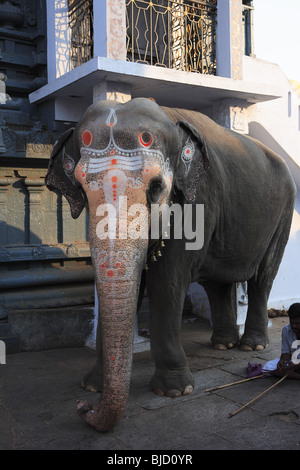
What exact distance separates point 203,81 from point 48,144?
2.05 m

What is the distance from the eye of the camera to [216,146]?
5.00 m

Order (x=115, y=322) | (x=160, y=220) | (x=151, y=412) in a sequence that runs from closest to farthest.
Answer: (x=115, y=322) → (x=160, y=220) → (x=151, y=412)

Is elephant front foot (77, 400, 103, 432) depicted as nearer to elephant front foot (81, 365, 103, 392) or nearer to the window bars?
elephant front foot (81, 365, 103, 392)

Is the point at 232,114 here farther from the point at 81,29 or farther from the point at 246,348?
the point at 246,348

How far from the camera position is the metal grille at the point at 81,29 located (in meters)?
6.14

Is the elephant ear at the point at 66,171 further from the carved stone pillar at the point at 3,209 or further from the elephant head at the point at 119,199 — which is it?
the carved stone pillar at the point at 3,209

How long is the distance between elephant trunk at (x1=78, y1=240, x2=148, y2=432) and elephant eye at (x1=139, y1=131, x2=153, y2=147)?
0.71m

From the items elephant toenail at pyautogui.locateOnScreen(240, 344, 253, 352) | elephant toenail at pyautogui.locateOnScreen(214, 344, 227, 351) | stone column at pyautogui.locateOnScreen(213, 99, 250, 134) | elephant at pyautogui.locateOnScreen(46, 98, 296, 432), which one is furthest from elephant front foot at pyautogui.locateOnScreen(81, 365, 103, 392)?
stone column at pyautogui.locateOnScreen(213, 99, 250, 134)

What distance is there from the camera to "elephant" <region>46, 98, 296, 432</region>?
130 inches

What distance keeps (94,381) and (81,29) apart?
4387 millimetres

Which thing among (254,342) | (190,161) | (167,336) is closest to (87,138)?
(190,161)

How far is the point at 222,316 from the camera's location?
5965mm

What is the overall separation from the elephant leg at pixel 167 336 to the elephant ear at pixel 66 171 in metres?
0.90

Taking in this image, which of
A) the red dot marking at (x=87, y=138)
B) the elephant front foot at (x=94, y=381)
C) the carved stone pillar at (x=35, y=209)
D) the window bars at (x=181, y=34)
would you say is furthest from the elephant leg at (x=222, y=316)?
the red dot marking at (x=87, y=138)
